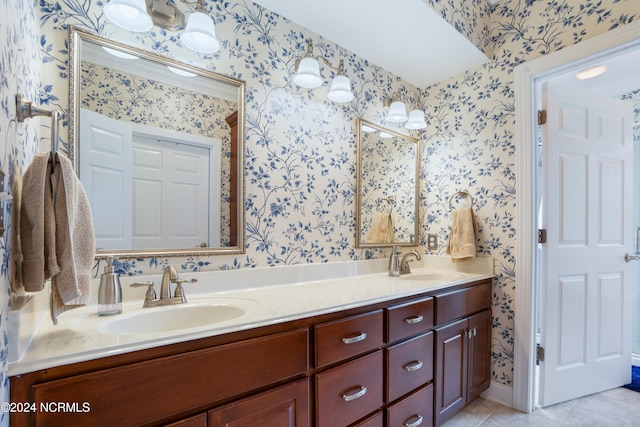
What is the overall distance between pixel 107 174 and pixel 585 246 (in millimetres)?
2649

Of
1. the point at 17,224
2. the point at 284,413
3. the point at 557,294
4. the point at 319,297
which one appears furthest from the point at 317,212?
the point at 557,294

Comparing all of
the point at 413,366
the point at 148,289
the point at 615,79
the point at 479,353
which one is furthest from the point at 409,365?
the point at 615,79

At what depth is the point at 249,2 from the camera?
1.55 metres

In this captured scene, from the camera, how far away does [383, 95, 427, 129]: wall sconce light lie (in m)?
2.05

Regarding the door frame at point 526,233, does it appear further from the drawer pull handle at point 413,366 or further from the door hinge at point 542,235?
the drawer pull handle at point 413,366

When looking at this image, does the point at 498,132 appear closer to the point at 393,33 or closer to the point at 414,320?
the point at 393,33

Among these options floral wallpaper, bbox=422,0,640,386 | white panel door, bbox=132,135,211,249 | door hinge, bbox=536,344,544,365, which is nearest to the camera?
white panel door, bbox=132,135,211,249

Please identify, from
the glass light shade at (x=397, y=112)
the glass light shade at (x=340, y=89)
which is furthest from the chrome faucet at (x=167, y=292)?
the glass light shade at (x=397, y=112)

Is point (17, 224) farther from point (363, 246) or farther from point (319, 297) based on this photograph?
point (363, 246)

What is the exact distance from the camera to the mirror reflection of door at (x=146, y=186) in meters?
1.17

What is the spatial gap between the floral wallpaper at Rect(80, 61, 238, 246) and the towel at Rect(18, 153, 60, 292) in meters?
0.55

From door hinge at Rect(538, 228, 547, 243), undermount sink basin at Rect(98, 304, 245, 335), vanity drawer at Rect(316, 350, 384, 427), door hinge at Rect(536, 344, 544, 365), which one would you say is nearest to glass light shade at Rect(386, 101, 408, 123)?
door hinge at Rect(538, 228, 547, 243)

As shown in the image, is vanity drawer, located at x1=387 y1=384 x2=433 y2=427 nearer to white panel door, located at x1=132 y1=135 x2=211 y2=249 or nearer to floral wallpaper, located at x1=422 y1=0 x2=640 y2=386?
floral wallpaper, located at x1=422 y1=0 x2=640 y2=386

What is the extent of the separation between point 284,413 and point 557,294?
1.81 m
